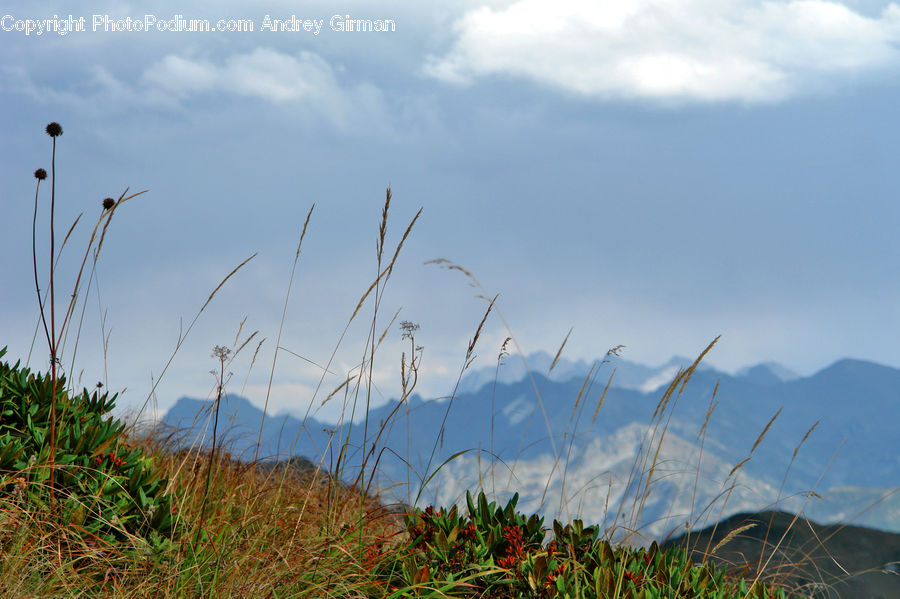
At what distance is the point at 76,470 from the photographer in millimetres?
3082

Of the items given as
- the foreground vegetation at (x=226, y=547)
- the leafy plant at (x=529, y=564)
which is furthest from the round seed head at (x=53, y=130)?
the leafy plant at (x=529, y=564)

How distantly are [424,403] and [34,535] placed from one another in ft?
6.40

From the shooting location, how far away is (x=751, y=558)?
16.7 feet

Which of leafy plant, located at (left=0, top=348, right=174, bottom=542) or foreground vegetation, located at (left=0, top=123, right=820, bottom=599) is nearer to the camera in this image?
foreground vegetation, located at (left=0, top=123, right=820, bottom=599)

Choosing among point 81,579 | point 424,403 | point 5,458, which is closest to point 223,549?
point 81,579

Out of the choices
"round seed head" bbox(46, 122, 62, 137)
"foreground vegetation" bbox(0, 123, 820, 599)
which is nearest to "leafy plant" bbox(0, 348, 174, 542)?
"foreground vegetation" bbox(0, 123, 820, 599)

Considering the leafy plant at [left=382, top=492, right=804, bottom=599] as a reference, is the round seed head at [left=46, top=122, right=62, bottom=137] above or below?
above

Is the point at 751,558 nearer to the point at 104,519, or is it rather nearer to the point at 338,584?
the point at 338,584

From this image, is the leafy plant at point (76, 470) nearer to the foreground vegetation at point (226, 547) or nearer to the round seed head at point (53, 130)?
the foreground vegetation at point (226, 547)

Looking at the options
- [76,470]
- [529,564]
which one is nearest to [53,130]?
[76,470]

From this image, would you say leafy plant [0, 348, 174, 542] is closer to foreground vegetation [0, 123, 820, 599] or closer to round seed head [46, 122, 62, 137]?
foreground vegetation [0, 123, 820, 599]

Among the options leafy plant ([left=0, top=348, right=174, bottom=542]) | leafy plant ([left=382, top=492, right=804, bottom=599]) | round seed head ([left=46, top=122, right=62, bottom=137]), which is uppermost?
round seed head ([left=46, top=122, right=62, bottom=137])

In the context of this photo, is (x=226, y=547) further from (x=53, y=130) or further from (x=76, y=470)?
(x=53, y=130)

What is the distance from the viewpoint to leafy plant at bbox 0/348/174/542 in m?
2.93
